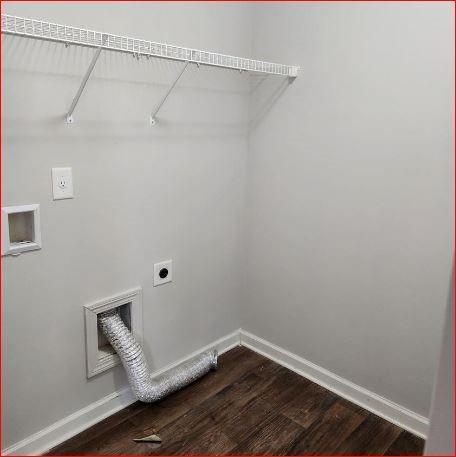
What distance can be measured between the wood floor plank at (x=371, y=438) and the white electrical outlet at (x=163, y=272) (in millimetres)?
1055

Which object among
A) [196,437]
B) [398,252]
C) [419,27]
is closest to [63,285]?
[196,437]

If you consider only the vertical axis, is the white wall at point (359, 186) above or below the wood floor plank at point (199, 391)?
above

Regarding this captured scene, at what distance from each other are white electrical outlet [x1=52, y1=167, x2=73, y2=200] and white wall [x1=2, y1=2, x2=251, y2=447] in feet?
0.08

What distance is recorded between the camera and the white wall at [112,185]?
1505 millimetres

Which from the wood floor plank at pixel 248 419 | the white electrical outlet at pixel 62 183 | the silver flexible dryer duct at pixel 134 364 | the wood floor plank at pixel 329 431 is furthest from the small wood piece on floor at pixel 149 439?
the white electrical outlet at pixel 62 183

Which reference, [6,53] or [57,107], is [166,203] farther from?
[6,53]

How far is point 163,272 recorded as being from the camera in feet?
6.70

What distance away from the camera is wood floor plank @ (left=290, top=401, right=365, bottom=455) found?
1.75m

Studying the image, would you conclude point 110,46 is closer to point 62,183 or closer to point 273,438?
point 62,183

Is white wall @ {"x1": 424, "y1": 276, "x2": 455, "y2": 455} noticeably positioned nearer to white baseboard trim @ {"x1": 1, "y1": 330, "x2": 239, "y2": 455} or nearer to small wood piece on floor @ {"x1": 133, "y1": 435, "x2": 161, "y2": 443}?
small wood piece on floor @ {"x1": 133, "y1": 435, "x2": 161, "y2": 443}

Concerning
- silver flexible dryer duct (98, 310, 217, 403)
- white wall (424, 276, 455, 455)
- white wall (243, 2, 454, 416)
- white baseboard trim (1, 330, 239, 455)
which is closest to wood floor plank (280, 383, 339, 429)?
white wall (243, 2, 454, 416)

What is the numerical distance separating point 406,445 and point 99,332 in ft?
4.62

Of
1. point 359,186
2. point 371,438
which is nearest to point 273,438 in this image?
point 371,438

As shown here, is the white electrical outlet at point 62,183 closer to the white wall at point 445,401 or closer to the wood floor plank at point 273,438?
the wood floor plank at point 273,438
